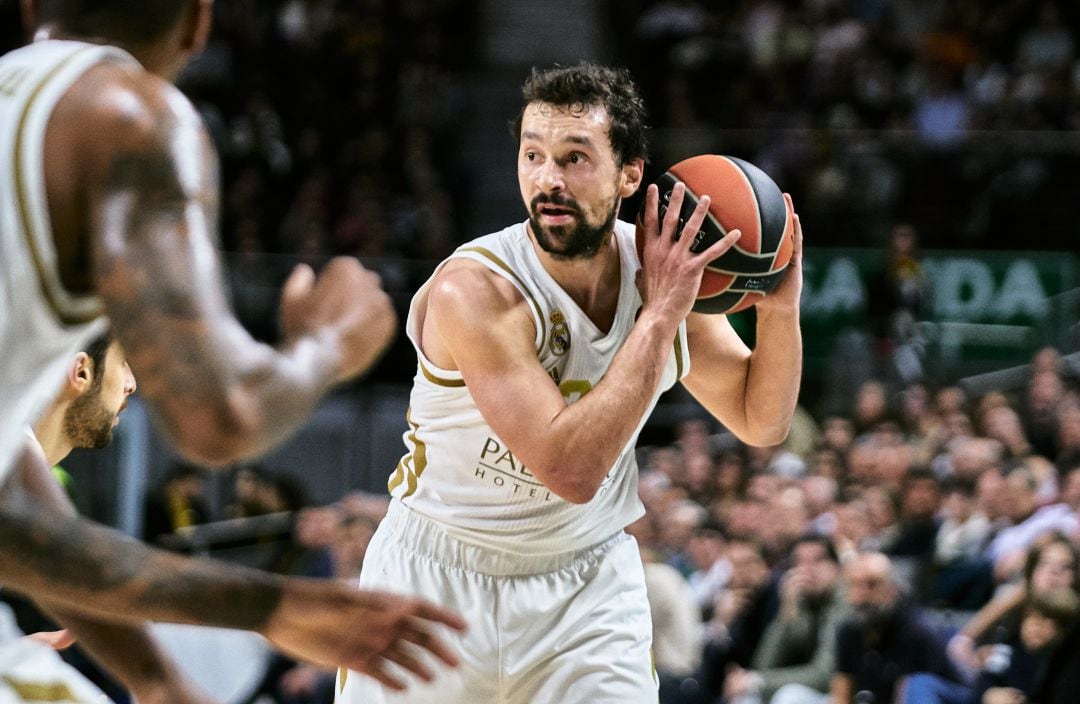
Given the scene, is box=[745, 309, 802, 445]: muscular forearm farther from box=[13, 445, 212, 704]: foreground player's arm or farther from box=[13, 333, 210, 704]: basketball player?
box=[13, 445, 212, 704]: foreground player's arm

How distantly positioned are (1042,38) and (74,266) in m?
14.8

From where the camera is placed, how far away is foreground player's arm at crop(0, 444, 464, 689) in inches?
89.0

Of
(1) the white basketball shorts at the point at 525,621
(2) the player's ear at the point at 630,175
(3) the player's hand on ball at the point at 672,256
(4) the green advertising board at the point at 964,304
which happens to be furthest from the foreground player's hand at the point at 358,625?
(4) the green advertising board at the point at 964,304

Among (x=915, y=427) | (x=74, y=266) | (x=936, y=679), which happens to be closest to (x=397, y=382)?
(x=915, y=427)

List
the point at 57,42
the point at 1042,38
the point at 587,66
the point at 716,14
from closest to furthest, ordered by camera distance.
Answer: the point at 57,42 < the point at 587,66 < the point at 1042,38 < the point at 716,14

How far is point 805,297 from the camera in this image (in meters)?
11.8

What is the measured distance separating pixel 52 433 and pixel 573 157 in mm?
1723

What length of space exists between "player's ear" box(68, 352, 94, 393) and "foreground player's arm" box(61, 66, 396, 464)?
4.55 feet

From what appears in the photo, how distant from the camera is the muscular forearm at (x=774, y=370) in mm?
4629

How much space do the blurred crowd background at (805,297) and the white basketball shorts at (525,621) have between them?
3.71 metres

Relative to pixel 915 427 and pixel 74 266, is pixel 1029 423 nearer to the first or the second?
pixel 915 427

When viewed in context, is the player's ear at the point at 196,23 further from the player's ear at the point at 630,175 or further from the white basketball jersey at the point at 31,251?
the player's ear at the point at 630,175

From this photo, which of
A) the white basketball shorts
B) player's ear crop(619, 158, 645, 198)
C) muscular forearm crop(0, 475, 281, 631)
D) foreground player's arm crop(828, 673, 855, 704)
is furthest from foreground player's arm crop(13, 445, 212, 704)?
foreground player's arm crop(828, 673, 855, 704)

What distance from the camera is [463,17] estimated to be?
59.3 ft
